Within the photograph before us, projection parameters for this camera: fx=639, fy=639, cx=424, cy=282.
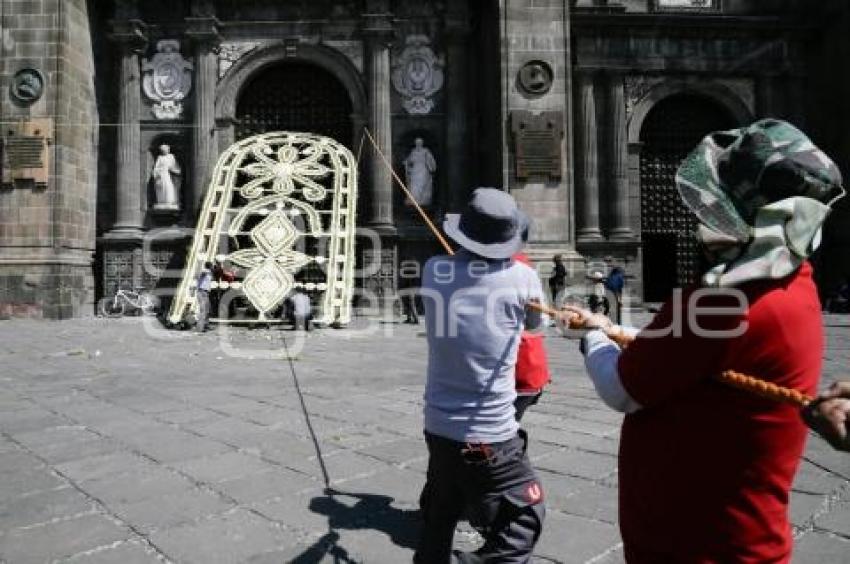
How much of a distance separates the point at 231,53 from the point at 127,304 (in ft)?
20.2

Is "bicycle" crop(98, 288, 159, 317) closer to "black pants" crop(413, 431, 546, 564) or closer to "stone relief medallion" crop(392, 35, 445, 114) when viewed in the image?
"stone relief medallion" crop(392, 35, 445, 114)

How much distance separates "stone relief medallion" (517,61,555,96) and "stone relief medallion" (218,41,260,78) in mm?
6249

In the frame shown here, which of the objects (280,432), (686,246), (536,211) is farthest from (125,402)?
(686,246)

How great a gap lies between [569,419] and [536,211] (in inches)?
344

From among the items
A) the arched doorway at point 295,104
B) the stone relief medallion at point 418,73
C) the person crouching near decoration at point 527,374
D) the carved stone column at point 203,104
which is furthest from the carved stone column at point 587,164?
the person crouching near decoration at point 527,374

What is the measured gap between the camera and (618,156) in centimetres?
1448

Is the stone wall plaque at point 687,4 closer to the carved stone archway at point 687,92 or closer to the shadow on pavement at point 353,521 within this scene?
the carved stone archway at point 687,92

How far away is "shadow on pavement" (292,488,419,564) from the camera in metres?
2.48

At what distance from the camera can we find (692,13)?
14.9 meters

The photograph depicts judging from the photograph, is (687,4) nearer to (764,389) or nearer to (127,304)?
(127,304)

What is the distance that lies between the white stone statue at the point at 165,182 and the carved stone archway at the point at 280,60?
1200 millimetres

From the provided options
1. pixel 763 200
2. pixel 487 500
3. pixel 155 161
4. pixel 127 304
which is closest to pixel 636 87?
pixel 155 161

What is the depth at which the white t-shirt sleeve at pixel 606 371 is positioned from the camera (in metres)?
1.35

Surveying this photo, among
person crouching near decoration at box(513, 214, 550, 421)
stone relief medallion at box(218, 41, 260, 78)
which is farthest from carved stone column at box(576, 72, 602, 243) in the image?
person crouching near decoration at box(513, 214, 550, 421)
